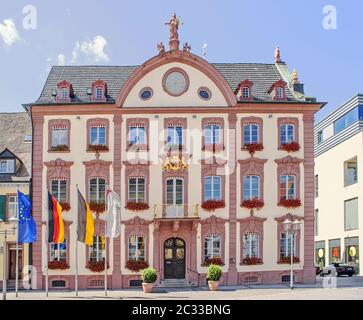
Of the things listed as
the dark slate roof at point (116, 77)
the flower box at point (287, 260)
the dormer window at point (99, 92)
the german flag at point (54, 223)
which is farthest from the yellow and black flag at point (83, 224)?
the flower box at point (287, 260)

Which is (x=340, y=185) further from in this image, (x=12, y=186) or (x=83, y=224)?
(x=83, y=224)

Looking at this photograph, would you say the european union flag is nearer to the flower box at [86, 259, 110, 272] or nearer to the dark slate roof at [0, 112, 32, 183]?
the flower box at [86, 259, 110, 272]

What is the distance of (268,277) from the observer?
3719cm

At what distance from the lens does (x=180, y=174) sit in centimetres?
3744

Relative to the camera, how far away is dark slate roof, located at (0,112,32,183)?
3891 centimetres

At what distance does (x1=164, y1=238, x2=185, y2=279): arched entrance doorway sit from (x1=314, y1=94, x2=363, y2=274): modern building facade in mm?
24665

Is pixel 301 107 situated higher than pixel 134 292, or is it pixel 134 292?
pixel 301 107

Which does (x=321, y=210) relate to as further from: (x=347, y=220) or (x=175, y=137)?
(x=175, y=137)

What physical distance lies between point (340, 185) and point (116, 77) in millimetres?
30600

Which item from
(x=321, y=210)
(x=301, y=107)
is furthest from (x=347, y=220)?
(x=301, y=107)

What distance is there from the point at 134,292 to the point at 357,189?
102 feet

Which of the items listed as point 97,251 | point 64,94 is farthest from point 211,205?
point 64,94

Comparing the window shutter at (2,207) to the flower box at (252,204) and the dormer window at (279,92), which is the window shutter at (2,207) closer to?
the flower box at (252,204)

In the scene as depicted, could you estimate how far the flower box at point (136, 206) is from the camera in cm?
3703
